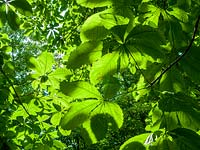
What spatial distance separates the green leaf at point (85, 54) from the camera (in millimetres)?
1232

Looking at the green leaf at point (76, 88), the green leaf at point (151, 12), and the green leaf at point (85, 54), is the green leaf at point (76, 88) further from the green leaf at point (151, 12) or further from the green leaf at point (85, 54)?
the green leaf at point (151, 12)

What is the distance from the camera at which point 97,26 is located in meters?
1.24

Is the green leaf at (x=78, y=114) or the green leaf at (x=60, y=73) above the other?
the green leaf at (x=78, y=114)

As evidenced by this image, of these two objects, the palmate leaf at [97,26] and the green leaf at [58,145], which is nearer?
the palmate leaf at [97,26]

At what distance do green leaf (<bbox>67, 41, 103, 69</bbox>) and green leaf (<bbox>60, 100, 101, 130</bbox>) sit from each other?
0.16 m

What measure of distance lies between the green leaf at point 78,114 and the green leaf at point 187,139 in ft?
1.16

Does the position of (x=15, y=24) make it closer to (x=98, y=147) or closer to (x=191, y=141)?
(x=191, y=141)

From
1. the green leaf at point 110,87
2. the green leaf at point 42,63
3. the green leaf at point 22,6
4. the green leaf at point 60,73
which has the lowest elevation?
the green leaf at point 60,73

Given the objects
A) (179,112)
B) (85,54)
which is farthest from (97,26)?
(179,112)

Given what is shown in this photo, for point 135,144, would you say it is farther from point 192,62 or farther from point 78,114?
point 192,62

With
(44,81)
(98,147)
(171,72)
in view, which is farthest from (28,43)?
(171,72)

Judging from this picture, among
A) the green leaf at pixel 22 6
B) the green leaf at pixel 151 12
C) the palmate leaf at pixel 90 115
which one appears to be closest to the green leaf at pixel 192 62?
the green leaf at pixel 151 12

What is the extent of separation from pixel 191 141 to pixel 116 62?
16.8 inches

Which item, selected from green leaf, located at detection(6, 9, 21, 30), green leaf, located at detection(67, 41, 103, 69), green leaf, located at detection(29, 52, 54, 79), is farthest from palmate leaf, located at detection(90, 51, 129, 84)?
green leaf, located at detection(29, 52, 54, 79)
